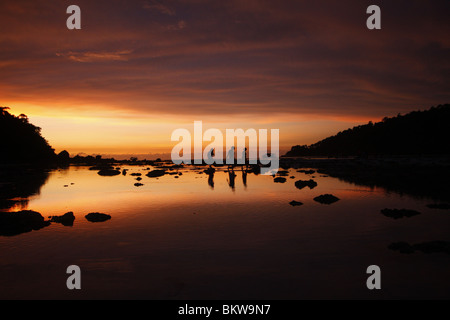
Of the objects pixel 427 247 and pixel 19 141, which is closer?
pixel 427 247

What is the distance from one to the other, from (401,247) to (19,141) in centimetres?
13741

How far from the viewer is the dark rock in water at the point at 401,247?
47.0ft

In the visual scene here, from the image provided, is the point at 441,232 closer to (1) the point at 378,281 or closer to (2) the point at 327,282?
(1) the point at 378,281

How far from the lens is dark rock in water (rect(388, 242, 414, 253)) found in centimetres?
1432

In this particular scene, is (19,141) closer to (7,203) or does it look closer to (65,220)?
(7,203)

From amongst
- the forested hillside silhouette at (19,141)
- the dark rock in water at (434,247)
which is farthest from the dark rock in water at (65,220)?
the forested hillside silhouette at (19,141)

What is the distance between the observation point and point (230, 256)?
14195 mm

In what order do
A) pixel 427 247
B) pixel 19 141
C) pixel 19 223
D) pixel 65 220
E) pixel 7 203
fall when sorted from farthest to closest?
pixel 19 141, pixel 7 203, pixel 65 220, pixel 19 223, pixel 427 247

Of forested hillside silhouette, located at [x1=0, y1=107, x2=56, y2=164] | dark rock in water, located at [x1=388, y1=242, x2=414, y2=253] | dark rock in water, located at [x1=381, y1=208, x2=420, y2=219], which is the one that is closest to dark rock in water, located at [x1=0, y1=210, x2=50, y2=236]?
dark rock in water, located at [x1=388, y1=242, x2=414, y2=253]

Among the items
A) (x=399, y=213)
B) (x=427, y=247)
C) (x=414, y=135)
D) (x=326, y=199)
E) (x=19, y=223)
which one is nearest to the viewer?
(x=427, y=247)

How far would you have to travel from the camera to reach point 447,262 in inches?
507

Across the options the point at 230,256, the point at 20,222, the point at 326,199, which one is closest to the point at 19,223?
the point at 20,222

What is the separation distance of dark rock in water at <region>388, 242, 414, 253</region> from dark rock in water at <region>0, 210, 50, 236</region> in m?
22.1
